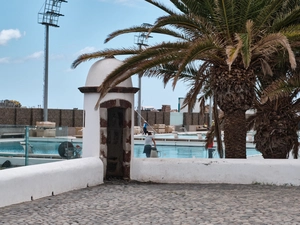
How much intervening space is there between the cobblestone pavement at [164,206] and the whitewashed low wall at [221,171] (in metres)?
0.62

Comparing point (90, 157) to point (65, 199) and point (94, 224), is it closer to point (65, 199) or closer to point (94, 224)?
point (65, 199)

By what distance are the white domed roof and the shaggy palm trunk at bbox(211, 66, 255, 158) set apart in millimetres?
2428

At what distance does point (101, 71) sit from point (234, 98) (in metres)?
3.57

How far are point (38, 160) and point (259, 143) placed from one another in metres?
6.49

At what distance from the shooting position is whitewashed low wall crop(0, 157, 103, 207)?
904cm

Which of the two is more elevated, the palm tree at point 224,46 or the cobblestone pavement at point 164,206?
the palm tree at point 224,46

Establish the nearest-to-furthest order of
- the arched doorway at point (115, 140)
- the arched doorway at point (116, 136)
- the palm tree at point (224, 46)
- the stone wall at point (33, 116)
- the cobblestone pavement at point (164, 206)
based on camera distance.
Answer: the cobblestone pavement at point (164, 206) < the palm tree at point (224, 46) < the arched doorway at point (116, 136) < the arched doorway at point (115, 140) < the stone wall at point (33, 116)

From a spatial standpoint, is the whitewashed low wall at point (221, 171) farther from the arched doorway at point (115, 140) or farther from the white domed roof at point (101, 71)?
the white domed roof at point (101, 71)

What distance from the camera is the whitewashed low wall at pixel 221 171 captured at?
1208 cm

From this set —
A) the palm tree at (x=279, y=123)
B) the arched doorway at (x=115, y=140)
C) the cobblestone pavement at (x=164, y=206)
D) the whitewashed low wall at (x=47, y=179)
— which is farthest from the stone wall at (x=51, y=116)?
the cobblestone pavement at (x=164, y=206)

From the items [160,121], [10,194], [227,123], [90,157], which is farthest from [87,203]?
[160,121]

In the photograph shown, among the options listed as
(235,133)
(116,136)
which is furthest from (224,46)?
(116,136)

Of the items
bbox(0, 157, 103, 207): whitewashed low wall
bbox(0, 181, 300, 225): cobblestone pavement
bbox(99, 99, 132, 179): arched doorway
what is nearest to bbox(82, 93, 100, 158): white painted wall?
bbox(99, 99, 132, 179): arched doorway

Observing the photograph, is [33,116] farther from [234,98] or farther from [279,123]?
[234,98]
